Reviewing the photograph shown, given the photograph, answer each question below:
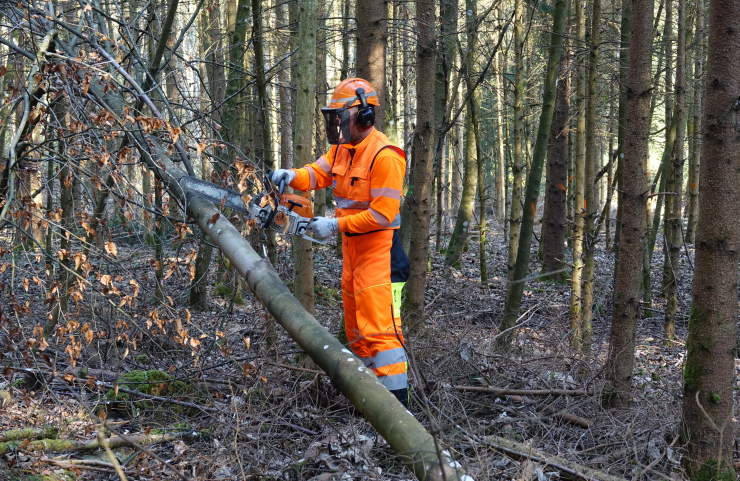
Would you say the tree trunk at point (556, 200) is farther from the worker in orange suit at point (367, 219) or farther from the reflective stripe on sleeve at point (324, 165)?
the reflective stripe on sleeve at point (324, 165)

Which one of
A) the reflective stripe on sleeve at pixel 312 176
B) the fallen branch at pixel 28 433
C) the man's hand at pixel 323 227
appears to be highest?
the reflective stripe on sleeve at pixel 312 176

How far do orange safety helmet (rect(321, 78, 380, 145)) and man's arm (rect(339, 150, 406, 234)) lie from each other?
0.34 m

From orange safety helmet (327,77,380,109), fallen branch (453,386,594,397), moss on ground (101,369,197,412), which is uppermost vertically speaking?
orange safety helmet (327,77,380,109)

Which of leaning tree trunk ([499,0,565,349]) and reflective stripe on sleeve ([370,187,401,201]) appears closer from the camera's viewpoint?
reflective stripe on sleeve ([370,187,401,201])

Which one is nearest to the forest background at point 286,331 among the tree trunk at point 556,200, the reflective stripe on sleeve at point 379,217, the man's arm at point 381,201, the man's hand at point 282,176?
the man's hand at point 282,176

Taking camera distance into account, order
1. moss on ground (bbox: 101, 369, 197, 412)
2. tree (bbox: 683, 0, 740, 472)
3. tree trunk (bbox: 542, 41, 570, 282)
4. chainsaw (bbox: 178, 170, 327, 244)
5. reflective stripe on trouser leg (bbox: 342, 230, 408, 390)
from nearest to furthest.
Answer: tree (bbox: 683, 0, 740, 472) → chainsaw (bbox: 178, 170, 327, 244) → moss on ground (bbox: 101, 369, 197, 412) → reflective stripe on trouser leg (bbox: 342, 230, 408, 390) → tree trunk (bbox: 542, 41, 570, 282)

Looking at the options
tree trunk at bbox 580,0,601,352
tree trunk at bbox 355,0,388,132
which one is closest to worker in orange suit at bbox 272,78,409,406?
tree trunk at bbox 355,0,388,132

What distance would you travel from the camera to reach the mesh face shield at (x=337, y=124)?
4.04 meters

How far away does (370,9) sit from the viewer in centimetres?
462

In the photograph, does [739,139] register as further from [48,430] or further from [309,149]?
[48,430]

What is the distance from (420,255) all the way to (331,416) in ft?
7.73

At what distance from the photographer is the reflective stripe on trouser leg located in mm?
4039

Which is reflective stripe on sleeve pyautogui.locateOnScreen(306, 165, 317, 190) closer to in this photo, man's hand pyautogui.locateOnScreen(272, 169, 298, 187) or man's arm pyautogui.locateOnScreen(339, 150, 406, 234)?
man's hand pyautogui.locateOnScreen(272, 169, 298, 187)

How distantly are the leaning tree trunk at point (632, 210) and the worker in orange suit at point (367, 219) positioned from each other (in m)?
1.65
